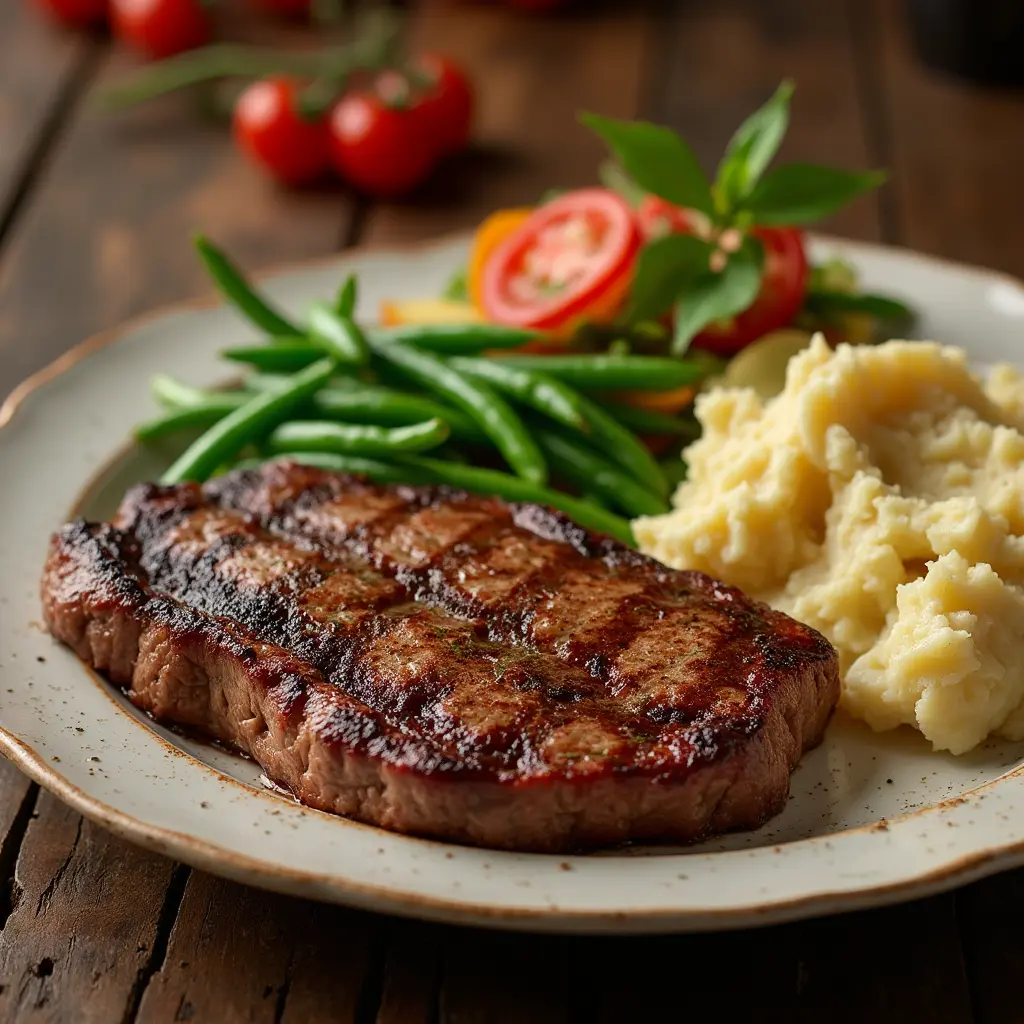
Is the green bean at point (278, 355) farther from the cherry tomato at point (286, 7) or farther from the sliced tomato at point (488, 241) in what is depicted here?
the cherry tomato at point (286, 7)

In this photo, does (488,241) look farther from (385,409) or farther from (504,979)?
(504,979)

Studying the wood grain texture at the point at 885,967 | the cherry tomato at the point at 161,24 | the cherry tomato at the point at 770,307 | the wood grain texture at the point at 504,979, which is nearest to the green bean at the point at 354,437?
the cherry tomato at the point at 770,307

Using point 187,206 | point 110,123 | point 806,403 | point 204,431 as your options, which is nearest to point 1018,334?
point 806,403

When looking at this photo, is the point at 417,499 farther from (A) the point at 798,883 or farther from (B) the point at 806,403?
(A) the point at 798,883

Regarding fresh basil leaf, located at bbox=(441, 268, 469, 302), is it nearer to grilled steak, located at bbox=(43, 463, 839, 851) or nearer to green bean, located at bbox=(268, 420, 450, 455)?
green bean, located at bbox=(268, 420, 450, 455)

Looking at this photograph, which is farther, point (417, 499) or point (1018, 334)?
point (1018, 334)

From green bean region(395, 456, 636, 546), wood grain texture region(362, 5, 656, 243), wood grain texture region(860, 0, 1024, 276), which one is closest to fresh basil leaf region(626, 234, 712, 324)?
green bean region(395, 456, 636, 546)
